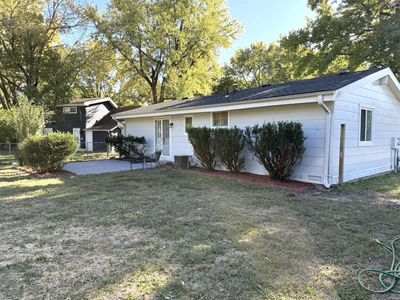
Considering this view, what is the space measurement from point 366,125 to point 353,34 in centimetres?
1209

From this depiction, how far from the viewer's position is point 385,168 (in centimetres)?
1091

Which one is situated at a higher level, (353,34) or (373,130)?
(353,34)

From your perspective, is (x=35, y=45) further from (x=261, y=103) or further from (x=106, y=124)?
(x=261, y=103)

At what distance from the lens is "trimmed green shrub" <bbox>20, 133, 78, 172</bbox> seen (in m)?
10.4

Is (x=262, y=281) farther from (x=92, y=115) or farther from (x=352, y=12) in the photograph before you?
(x=92, y=115)

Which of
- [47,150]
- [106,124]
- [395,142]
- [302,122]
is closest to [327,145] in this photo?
[302,122]

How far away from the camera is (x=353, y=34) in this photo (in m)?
18.8

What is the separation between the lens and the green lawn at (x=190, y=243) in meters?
2.97

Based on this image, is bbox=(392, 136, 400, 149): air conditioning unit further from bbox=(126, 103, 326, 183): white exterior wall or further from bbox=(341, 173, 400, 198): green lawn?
bbox=(126, 103, 326, 183): white exterior wall

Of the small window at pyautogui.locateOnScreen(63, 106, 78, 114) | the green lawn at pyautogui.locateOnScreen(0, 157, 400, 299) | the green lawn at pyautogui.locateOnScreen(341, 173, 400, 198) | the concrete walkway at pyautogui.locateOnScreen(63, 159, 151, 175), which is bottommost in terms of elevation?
the green lawn at pyautogui.locateOnScreen(0, 157, 400, 299)

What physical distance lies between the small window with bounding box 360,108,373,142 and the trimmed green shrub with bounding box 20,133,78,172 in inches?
396

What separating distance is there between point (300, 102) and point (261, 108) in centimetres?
172

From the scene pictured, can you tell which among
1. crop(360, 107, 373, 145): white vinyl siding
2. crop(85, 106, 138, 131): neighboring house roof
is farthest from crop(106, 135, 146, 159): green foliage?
crop(85, 106, 138, 131): neighboring house roof

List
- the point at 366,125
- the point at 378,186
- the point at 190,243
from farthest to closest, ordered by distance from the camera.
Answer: the point at 366,125 → the point at 378,186 → the point at 190,243
